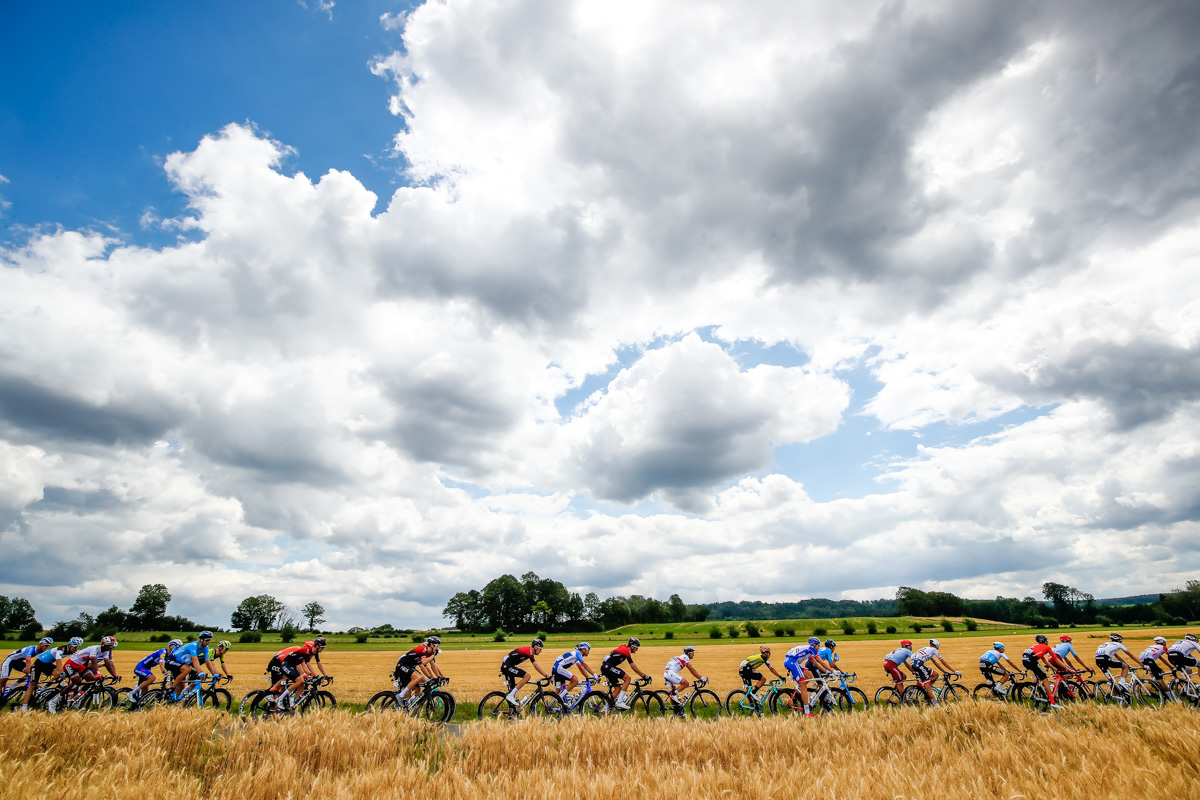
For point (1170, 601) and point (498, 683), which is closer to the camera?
point (498, 683)

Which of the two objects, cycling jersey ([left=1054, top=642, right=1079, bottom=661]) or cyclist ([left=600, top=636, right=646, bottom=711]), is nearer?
cyclist ([left=600, top=636, right=646, bottom=711])

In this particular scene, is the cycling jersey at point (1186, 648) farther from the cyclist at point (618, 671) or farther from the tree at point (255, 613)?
the tree at point (255, 613)

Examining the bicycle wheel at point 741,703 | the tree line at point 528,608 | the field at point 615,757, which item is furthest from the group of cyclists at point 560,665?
the tree line at point 528,608

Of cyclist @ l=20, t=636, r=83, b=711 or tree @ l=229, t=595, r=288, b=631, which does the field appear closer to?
cyclist @ l=20, t=636, r=83, b=711

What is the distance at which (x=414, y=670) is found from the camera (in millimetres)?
16984

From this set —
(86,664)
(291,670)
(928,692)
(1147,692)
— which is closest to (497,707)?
(291,670)

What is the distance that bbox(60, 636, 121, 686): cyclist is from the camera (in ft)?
62.7

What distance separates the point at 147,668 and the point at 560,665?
15015mm

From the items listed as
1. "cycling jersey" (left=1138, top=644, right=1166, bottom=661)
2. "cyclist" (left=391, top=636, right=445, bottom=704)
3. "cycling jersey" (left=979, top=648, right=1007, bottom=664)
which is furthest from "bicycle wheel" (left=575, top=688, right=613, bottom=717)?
"cycling jersey" (left=1138, top=644, right=1166, bottom=661)

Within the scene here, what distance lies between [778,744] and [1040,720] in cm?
492

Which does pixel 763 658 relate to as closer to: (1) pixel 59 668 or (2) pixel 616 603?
(1) pixel 59 668

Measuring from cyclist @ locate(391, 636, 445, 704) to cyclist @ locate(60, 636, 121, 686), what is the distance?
10.5 meters

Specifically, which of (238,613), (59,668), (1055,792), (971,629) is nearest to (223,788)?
(1055,792)

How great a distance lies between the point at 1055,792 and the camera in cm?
623
